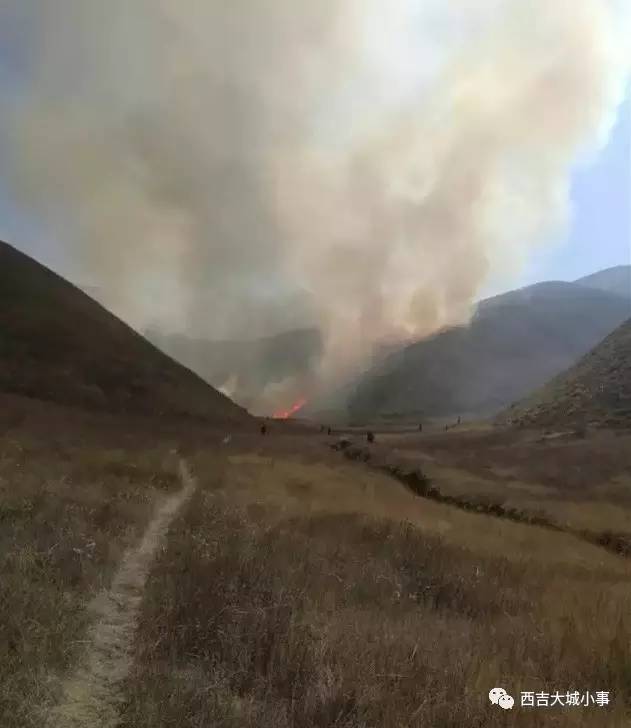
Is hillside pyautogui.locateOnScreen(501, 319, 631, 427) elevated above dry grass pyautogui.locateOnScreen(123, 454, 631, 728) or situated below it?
above

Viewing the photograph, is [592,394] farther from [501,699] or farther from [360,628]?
[501,699]

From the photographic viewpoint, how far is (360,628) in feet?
24.5

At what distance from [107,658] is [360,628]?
3132 millimetres

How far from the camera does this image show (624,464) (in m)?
34.9

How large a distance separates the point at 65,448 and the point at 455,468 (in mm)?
23173

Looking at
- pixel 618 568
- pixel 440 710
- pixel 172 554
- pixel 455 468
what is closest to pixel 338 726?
pixel 440 710

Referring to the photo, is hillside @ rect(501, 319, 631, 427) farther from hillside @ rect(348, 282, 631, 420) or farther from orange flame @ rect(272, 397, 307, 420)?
orange flame @ rect(272, 397, 307, 420)

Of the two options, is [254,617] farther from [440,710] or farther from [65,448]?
[65,448]

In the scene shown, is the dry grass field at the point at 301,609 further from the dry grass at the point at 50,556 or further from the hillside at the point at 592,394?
the hillside at the point at 592,394

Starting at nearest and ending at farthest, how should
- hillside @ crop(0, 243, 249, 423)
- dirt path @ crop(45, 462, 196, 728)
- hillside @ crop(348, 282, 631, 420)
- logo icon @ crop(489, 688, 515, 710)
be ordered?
1. dirt path @ crop(45, 462, 196, 728)
2. logo icon @ crop(489, 688, 515, 710)
3. hillside @ crop(0, 243, 249, 423)
4. hillside @ crop(348, 282, 631, 420)

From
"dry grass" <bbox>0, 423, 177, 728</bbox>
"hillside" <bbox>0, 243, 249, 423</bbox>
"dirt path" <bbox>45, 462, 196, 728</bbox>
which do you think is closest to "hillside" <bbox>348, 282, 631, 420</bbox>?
"hillside" <bbox>0, 243, 249, 423</bbox>

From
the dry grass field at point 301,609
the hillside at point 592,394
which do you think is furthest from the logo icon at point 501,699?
the hillside at point 592,394

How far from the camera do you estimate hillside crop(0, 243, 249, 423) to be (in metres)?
60.2

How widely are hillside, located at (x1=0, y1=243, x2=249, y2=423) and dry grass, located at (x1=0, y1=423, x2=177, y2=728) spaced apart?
42.7m
